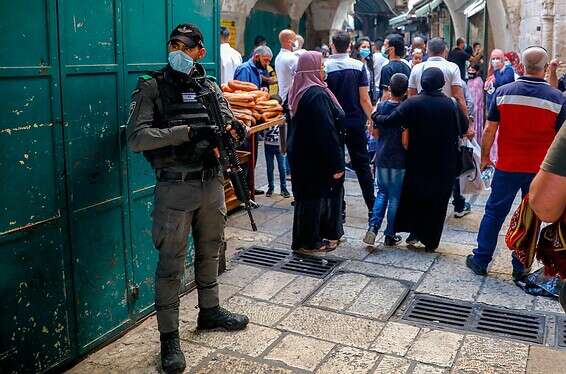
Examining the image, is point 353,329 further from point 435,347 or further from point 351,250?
point 351,250

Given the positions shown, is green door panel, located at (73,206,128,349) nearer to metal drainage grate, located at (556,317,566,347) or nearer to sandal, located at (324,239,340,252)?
sandal, located at (324,239,340,252)

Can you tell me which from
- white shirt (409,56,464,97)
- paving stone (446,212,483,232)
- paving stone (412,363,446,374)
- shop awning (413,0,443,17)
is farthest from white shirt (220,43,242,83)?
shop awning (413,0,443,17)

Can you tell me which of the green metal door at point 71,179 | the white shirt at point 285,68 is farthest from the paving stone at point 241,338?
the white shirt at point 285,68

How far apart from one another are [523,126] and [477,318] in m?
1.49

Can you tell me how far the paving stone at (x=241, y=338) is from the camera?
3.78 meters

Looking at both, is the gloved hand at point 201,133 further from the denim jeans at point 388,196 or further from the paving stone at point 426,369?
the denim jeans at point 388,196

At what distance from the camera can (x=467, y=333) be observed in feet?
13.2

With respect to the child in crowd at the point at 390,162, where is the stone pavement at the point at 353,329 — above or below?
below

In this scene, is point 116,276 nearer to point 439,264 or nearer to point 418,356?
point 418,356

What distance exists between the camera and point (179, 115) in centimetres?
345

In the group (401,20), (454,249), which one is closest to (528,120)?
(454,249)

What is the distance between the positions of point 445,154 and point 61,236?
331 centimetres

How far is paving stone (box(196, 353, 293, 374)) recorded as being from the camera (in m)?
3.51

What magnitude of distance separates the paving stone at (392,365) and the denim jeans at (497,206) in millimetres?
1715
